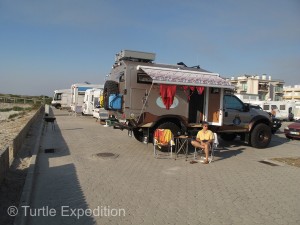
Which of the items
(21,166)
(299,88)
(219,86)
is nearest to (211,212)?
(21,166)

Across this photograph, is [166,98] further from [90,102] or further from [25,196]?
[90,102]

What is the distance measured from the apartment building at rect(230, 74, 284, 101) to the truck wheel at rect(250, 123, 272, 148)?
64.5 meters

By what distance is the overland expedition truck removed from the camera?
9.53 metres

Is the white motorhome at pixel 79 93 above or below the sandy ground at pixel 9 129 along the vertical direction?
above

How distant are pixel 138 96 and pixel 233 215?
17.7 feet

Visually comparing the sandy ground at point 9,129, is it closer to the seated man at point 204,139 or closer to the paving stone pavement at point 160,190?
the paving stone pavement at point 160,190

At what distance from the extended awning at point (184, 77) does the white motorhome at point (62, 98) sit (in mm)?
28806

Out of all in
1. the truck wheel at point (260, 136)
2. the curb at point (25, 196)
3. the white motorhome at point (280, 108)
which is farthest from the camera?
the white motorhome at point (280, 108)

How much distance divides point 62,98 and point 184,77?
31.8m

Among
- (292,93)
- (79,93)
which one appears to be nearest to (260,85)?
(292,93)

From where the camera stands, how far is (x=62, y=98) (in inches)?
1542

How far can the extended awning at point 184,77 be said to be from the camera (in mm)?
9312

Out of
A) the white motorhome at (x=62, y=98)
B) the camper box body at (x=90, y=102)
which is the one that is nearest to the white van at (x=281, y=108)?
the camper box body at (x=90, y=102)

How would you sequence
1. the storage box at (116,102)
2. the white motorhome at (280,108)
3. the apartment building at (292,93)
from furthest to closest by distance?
the apartment building at (292,93)
the white motorhome at (280,108)
the storage box at (116,102)
